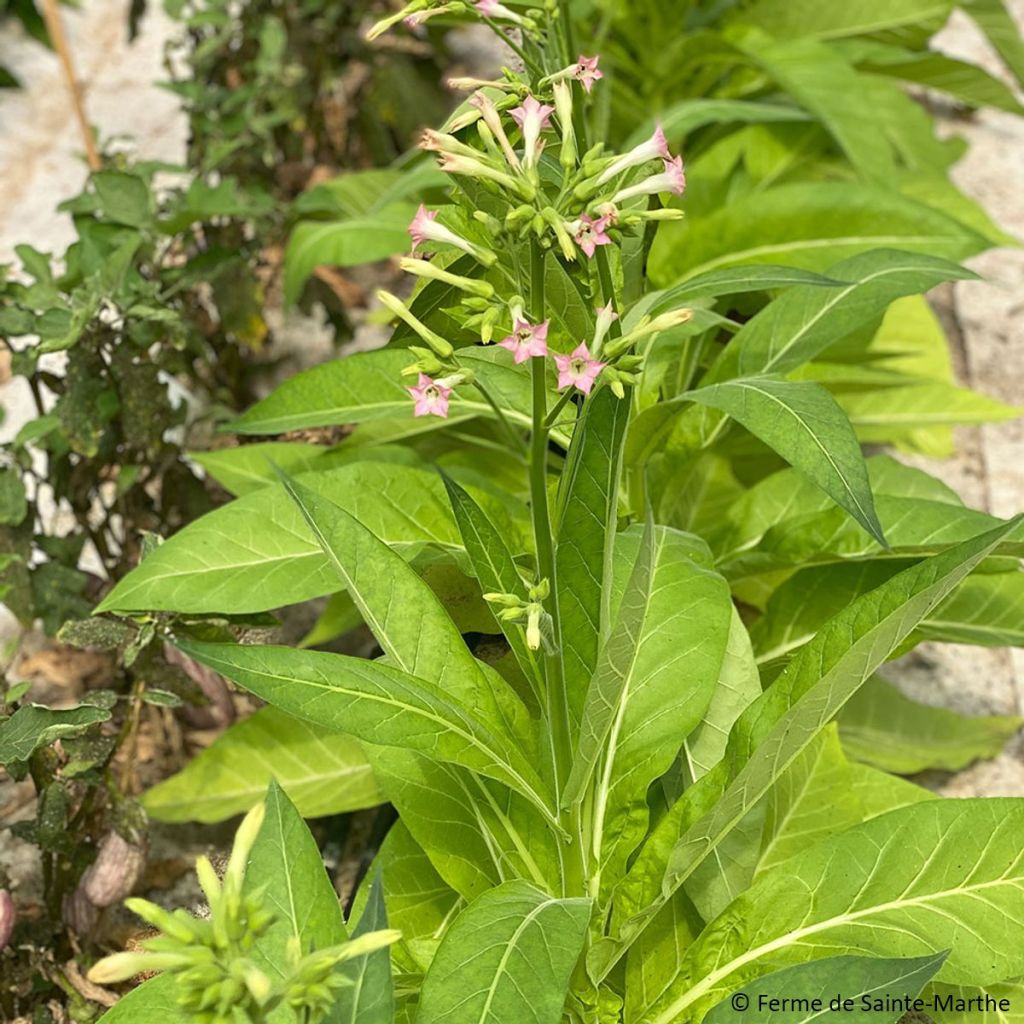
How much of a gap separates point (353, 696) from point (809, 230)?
1.06 metres

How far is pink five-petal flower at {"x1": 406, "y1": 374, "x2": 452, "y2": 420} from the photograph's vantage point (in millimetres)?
891

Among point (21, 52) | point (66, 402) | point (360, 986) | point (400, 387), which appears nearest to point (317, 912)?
point (360, 986)

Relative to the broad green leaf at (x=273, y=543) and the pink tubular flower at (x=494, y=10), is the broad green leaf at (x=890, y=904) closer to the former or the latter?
the broad green leaf at (x=273, y=543)

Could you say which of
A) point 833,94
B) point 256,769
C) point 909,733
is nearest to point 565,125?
point 256,769

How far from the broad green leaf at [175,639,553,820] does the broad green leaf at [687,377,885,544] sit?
0.32m

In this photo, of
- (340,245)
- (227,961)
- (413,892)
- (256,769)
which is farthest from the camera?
(340,245)

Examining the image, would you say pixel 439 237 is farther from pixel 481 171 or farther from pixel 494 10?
pixel 494 10

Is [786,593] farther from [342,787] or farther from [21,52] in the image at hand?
[21,52]

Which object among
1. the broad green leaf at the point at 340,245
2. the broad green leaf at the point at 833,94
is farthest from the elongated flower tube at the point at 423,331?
the broad green leaf at the point at 833,94

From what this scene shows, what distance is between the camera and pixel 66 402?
4.85ft

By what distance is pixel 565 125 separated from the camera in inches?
37.1

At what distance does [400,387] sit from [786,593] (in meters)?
0.47

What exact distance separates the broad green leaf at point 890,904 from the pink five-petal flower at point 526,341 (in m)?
0.50

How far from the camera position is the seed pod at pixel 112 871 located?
126 cm
